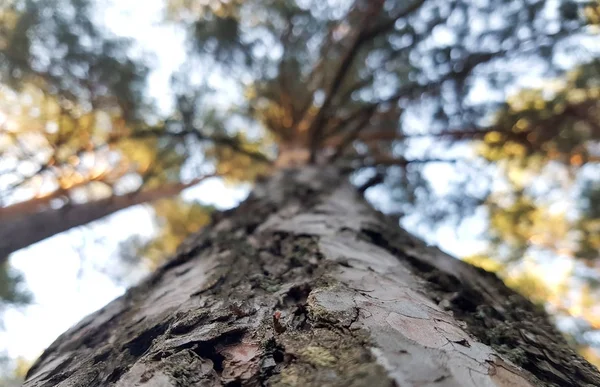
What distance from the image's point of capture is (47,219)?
15.0 feet

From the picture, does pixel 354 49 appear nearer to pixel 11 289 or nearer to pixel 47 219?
pixel 47 219

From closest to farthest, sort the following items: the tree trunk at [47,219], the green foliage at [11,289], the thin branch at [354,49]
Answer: the thin branch at [354,49], the tree trunk at [47,219], the green foliage at [11,289]

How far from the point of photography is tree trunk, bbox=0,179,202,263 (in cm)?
416

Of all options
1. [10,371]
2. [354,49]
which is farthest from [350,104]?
[10,371]

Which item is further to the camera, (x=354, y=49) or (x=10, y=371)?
(x=10, y=371)

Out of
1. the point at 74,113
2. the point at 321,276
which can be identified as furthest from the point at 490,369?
the point at 74,113

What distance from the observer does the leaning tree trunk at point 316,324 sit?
0.92 m

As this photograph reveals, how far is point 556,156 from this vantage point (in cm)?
561

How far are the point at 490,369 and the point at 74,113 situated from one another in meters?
4.91

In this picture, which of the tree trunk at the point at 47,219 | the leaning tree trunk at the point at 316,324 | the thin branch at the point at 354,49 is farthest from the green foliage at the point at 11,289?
the leaning tree trunk at the point at 316,324

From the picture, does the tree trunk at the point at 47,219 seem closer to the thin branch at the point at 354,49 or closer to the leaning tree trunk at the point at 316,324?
the thin branch at the point at 354,49

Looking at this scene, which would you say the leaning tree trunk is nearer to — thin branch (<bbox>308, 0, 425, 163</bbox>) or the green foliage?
thin branch (<bbox>308, 0, 425, 163</bbox>)

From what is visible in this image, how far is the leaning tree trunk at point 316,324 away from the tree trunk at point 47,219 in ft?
9.46

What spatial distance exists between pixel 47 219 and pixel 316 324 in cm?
427
